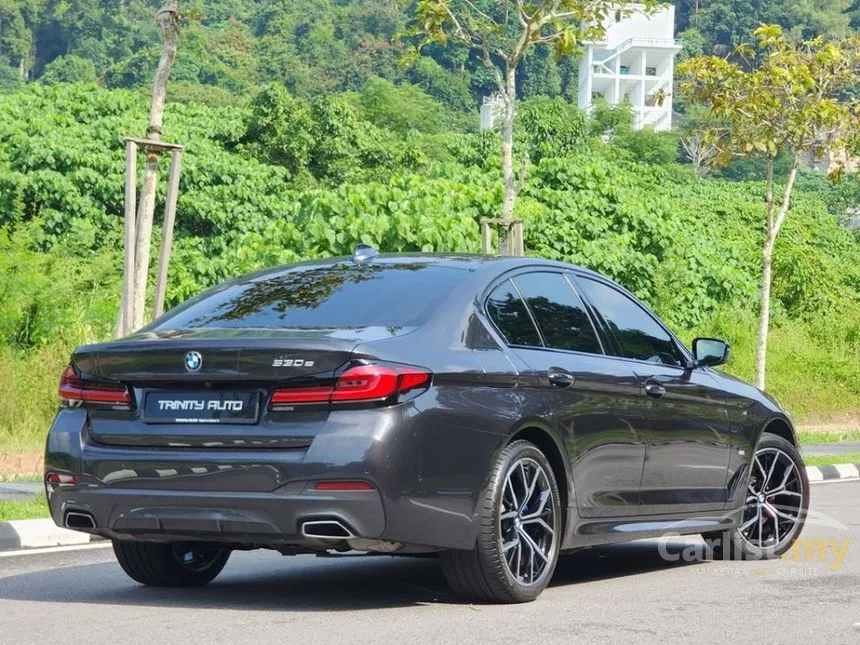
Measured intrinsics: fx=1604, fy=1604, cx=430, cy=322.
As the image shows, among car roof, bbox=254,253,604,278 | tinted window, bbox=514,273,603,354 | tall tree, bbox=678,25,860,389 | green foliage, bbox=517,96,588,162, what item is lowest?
tinted window, bbox=514,273,603,354

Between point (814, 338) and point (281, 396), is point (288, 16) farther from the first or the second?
point (281, 396)

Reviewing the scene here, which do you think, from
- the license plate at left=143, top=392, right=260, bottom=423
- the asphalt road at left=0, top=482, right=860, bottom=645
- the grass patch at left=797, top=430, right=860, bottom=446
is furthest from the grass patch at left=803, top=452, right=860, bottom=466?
the license plate at left=143, top=392, right=260, bottom=423

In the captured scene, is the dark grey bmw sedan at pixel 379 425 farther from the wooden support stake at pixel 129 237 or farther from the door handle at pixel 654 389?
the wooden support stake at pixel 129 237

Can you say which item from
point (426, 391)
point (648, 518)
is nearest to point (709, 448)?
point (648, 518)

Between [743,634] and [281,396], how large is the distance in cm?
199

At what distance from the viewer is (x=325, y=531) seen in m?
6.16

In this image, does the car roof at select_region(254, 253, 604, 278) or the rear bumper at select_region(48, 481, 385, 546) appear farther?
the car roof at select_region(254, 253, 604, 278)

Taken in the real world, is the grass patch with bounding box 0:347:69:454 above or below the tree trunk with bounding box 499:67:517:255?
below

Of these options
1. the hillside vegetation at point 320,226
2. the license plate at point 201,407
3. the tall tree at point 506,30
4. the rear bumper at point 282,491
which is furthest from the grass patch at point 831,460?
the license plate at point 201,407

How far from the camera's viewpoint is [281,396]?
6.21 meters

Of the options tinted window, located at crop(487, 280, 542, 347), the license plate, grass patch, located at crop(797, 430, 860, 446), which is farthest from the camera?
grass patch, located at crop(797, 430, 860, 446)

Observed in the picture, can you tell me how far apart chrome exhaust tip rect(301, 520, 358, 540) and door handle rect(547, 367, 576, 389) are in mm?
1340

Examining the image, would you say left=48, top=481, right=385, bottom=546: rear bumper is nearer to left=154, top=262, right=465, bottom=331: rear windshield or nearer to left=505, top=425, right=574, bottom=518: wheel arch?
left=154, top=262, right=465, bottom=331: rear windshield

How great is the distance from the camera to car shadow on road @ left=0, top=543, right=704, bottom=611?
6.92 m
